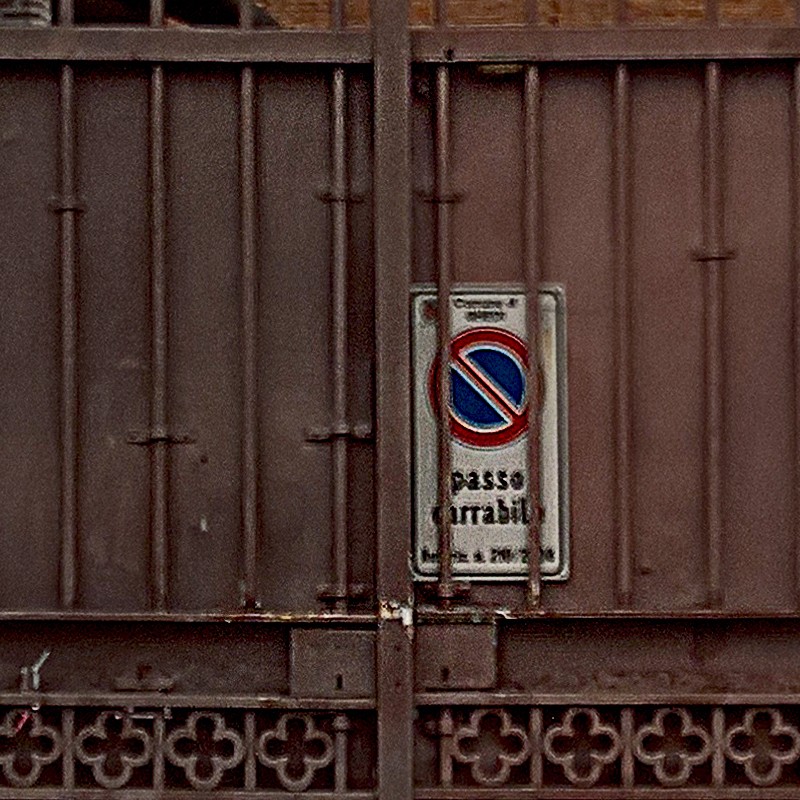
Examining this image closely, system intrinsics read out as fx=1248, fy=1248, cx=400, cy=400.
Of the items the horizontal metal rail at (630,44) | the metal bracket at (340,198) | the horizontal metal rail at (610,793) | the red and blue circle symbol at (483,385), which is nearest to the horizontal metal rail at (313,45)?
the horizontal metal rail at (630,44)

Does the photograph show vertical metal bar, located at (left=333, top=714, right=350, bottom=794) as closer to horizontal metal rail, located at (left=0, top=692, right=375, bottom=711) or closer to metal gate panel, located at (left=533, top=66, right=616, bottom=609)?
horizontal metal rail, located at (left=0, top=692, right=375, bottom=711)

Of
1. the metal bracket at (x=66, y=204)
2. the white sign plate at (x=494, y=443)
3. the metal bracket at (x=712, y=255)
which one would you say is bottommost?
the white sign plate at (x=494, y=443)

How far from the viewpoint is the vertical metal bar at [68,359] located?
3479 millimetres

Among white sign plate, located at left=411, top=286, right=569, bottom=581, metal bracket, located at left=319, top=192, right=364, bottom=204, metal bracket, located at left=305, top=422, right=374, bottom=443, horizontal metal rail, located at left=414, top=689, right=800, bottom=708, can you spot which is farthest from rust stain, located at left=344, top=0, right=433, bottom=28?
horizontal metal rail, located at left=414, top=689, right=800, bottom=708

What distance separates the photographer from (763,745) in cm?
349

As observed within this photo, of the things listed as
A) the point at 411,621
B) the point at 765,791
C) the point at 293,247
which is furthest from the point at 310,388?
the point at 765,791

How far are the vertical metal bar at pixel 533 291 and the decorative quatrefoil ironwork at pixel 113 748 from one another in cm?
116

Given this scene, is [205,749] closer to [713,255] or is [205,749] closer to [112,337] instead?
[112,337]

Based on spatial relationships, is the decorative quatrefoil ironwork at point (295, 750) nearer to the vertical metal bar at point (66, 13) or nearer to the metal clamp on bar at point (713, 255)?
the metal clamp on bar at point (713, 255)

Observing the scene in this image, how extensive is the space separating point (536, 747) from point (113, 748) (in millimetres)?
1188

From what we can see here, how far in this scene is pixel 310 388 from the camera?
3.52 meters

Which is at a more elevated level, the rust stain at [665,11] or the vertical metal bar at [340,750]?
the rust stain at [665,11]

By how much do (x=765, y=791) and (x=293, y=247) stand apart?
6.57 feet

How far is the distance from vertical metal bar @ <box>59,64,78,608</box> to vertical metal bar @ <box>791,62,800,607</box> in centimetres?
200
